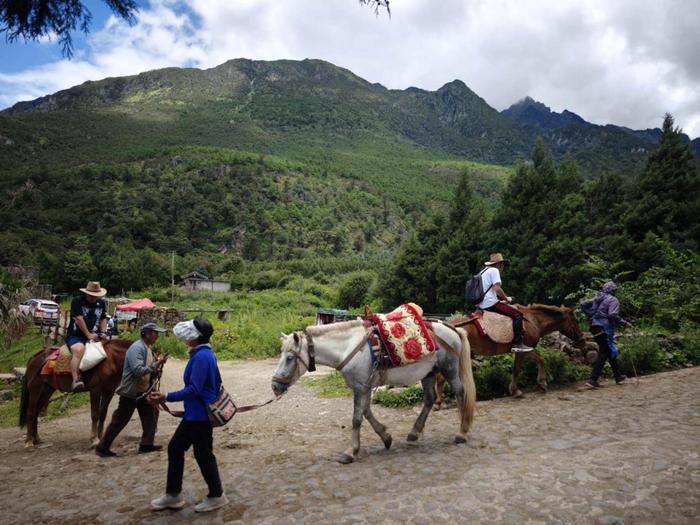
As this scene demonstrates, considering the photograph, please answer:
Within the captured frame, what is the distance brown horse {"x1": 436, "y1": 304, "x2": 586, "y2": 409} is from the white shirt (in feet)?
1.51

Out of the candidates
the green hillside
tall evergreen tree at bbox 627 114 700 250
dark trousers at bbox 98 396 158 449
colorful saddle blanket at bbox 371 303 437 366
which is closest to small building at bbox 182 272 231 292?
the green hillside

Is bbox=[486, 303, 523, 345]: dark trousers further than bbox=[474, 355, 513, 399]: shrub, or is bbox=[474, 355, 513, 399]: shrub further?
bbox=[474, 355, 513, 399]: shrub

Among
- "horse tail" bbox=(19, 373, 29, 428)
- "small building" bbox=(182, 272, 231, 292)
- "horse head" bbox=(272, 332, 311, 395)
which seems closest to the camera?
"horse head" bbox=(272, 332, 311, 395)

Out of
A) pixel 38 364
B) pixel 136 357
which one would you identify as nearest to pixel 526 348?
pixel 136 357

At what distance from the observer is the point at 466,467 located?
4719 mm

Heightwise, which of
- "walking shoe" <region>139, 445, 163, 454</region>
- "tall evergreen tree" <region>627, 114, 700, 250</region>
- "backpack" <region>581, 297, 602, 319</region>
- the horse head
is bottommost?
"walking shoe" <region>139, 445, 163, 454</region>

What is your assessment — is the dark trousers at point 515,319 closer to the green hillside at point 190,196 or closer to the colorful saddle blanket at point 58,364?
the colorful saddle blanket at point 58,364

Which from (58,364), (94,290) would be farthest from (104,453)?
(94,290)

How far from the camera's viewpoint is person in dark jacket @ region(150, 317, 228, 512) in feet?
13.3

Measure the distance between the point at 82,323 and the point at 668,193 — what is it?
26701 millimetres

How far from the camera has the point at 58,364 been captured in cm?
680

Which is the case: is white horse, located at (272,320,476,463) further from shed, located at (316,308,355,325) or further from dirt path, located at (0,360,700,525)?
shed, located at (316,308,355,325)

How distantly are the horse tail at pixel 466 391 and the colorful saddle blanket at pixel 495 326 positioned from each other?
4.96ft

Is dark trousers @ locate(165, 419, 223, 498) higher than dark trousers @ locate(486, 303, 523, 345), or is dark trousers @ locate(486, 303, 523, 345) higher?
dark trousers @ locate(486, 303, 523, 345)
